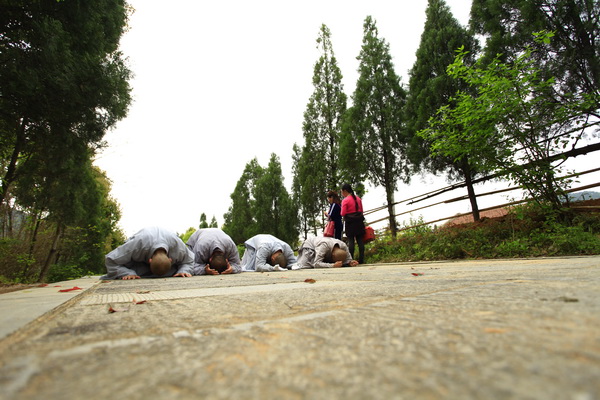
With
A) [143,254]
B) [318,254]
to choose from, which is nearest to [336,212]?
[318,254]

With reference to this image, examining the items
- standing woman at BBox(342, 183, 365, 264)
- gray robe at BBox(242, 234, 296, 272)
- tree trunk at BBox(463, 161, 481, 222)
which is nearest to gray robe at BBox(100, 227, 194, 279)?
gray robe at BBox(242, 234, 296, 272)

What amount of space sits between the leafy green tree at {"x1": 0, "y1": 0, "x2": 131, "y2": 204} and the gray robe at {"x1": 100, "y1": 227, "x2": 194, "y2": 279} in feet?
5.82

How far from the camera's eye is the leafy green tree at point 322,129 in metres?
14.7

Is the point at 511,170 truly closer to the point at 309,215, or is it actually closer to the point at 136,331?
the point at 136,331

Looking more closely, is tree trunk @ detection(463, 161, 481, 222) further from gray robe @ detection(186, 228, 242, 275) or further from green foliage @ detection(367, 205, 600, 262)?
gray robe @ detection(186, 228, 242, 275)

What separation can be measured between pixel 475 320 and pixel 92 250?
15.7 metres

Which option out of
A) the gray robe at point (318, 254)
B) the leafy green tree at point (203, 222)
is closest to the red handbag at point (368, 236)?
→ the gray robe at point (318, 254)

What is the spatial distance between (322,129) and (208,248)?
1088 centimetres

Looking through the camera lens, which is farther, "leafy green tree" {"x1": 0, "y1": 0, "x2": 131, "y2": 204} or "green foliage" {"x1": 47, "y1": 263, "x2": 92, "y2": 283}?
"green foliage" {"x1": 47, "y1": 263, "x2": 92, "y2": 283}

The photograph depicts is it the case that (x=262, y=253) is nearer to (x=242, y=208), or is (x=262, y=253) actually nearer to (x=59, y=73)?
(x=59, y=73)

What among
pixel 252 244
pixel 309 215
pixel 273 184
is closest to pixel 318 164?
pixel 309 215

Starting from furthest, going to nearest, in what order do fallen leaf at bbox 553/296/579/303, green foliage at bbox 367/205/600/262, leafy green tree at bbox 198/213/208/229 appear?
leafy green tree at bbox 198/213/208/229 < green foliage at bbox 367/205/600/262 < fallen leaf at bbox 553/296/579/303

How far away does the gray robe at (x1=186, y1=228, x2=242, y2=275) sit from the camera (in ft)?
18.3

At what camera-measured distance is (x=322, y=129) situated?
15094mm
